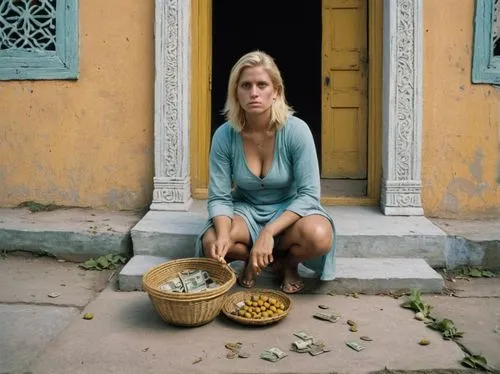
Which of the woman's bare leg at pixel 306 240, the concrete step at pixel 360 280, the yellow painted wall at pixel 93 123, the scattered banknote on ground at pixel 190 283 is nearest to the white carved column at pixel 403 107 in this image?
the concrete step at pixel 360 280

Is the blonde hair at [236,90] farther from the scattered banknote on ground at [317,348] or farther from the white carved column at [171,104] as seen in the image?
the scattered banknote on ground at [317,348]

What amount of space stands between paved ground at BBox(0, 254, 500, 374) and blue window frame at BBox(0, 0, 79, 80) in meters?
1.92

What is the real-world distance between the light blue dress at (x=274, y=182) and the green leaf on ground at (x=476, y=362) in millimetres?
1025

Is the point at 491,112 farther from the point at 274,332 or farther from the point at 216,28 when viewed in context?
the point at 216,28

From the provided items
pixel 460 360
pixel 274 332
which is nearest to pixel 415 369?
pixel 460 360

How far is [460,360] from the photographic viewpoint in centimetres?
268

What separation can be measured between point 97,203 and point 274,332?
248 cm

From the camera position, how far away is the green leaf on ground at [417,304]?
3292 mm

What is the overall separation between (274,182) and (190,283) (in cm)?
83

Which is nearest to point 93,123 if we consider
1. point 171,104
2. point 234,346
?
point 171,104

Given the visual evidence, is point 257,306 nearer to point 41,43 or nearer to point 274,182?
point 274,182

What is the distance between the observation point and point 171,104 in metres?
4.61

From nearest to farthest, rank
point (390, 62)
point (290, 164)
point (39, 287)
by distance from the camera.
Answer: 1. point (290, 164)
2. point (39, 287)
3. point (390, 62)

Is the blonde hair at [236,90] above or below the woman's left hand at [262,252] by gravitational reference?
above
